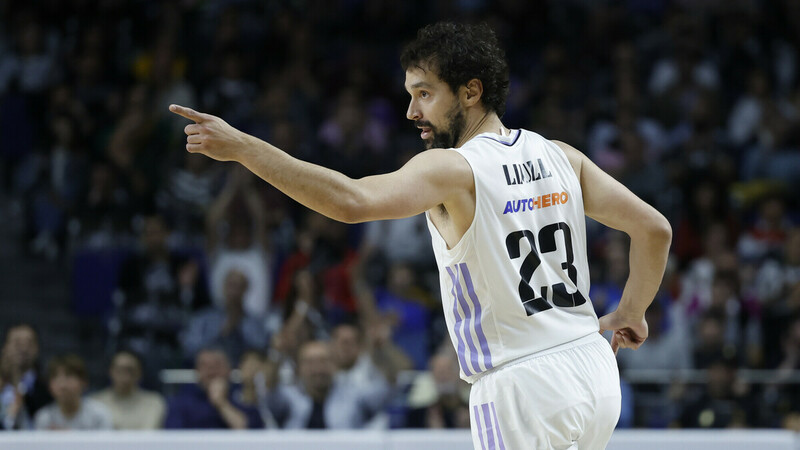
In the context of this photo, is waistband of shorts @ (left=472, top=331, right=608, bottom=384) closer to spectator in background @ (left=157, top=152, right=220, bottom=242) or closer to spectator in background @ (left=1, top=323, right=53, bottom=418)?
spectator in background @ (left=1, top=323, right=53, bottom=418)

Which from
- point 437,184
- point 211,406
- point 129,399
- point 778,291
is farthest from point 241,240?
point 437,184

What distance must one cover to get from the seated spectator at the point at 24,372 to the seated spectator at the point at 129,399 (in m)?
0.49

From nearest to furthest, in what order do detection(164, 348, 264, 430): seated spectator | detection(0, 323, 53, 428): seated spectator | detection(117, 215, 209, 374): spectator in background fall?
detection(0, 323, 53, 428): seated spectator, detection(164, 348, 264, 430): seated spectator, detection(117, 215, 209, 374): spectator in background

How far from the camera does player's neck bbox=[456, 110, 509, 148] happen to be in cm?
356

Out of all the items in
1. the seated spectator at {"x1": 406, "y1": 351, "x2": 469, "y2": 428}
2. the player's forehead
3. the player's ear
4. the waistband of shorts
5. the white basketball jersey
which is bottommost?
the seated spectator at {"x1": 406, "y1": 351, "x2": 469, "y2": 428}

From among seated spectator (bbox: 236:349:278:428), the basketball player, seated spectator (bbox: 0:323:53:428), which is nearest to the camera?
the basketball player

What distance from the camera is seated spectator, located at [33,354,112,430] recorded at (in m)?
7.07

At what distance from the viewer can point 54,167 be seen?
1025cm

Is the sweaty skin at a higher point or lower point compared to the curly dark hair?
lower

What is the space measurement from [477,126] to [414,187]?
→ 589 millimetres

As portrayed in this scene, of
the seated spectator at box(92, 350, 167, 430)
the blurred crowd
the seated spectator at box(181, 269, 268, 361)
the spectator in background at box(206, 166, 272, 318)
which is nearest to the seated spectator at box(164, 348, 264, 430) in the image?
the blurred crowd

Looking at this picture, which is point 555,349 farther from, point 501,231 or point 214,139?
point 214,139

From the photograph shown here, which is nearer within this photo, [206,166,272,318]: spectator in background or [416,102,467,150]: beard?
[416,102,467,150]: beard

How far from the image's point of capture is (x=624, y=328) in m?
3.86
